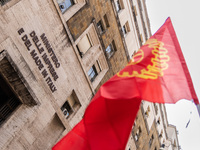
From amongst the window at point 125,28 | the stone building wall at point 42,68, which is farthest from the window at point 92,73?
the window at point 125,28

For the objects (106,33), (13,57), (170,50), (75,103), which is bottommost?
(75,103)

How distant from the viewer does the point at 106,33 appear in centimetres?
1708

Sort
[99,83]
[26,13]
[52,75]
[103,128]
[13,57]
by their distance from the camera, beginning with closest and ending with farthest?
[103,128] < [13,57] < [26,13] < [52,75] < [99,83]

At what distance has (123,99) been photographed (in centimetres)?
686

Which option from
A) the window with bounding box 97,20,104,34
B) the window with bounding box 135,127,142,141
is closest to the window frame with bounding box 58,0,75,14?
the window with bounding box 97,20,104,34

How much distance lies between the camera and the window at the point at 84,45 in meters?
14.5

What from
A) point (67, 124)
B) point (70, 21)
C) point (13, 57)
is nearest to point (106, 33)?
point (70, 21)

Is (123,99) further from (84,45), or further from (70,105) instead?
(84,45)

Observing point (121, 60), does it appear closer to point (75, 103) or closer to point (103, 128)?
point (75, 103)

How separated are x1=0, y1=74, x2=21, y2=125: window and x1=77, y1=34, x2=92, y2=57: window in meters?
5.42

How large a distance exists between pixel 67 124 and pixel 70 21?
5902 millimetres

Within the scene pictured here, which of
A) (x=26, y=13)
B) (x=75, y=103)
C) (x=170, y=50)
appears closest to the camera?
(x=170, y=50)

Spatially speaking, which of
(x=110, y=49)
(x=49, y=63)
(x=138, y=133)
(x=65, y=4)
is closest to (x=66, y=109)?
(x=49, y=63)

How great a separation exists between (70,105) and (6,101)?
4.02 metres
